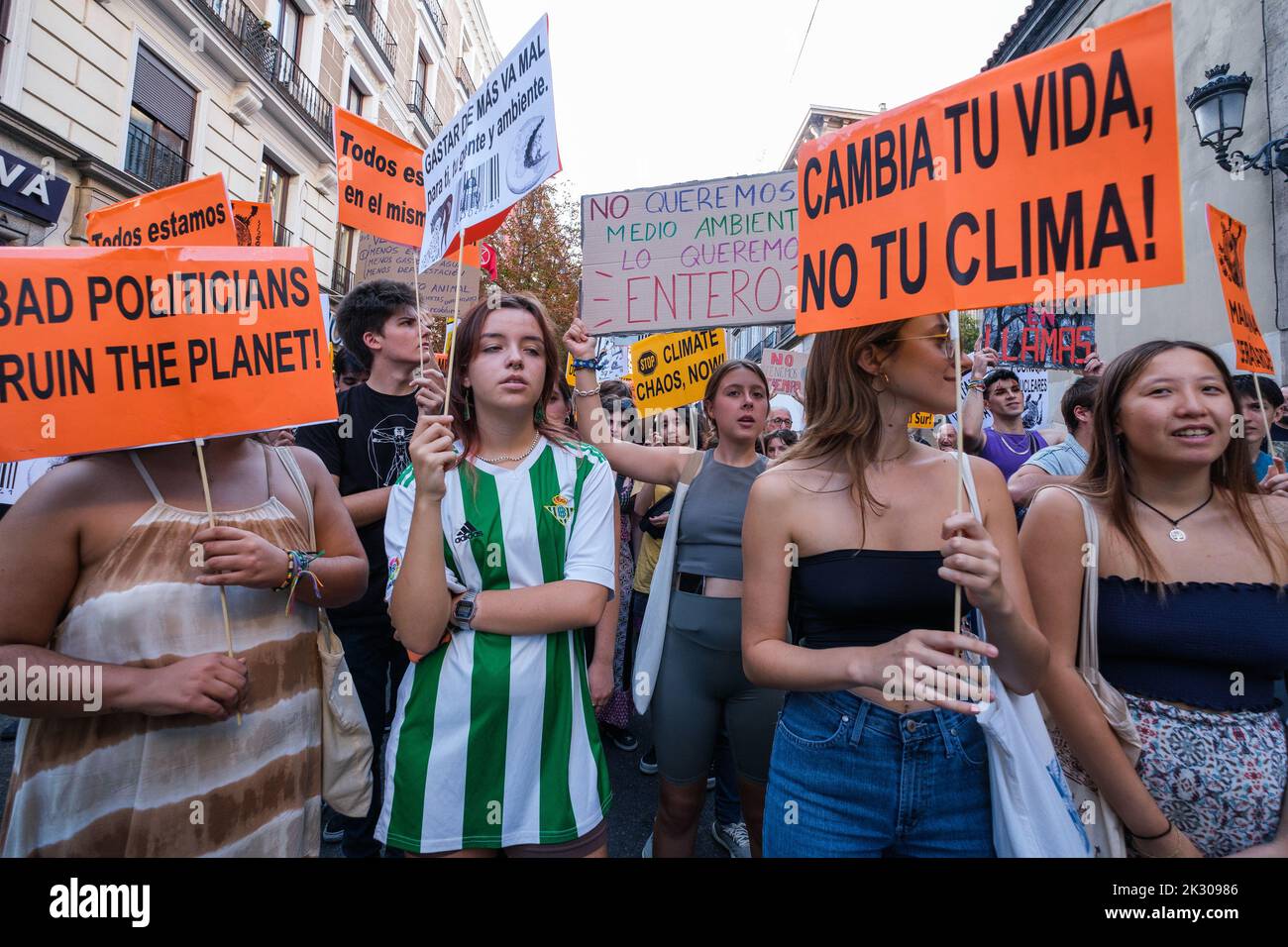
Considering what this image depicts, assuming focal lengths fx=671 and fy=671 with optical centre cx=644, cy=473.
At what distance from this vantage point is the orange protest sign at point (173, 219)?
2.15 meters

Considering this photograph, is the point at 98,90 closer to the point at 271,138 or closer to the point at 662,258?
the point at 271,138

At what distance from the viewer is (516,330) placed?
200 centimetres

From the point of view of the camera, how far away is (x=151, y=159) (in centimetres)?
1128

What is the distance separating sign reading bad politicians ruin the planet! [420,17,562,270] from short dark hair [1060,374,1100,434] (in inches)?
107

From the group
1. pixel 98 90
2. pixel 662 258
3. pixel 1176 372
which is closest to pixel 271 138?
pixel 98 90

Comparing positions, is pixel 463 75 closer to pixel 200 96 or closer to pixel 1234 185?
pixel 200 96

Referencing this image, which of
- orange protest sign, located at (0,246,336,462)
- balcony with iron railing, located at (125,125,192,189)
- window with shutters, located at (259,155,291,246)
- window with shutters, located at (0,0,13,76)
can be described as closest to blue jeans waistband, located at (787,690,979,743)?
orange protest sign, located at (0,246,336,462)

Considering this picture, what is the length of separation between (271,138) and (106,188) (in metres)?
5.71

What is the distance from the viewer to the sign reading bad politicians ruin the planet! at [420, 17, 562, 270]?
236 centimetres

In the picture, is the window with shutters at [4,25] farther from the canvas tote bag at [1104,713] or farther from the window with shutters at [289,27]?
the canvas tote bag at [1104,713]

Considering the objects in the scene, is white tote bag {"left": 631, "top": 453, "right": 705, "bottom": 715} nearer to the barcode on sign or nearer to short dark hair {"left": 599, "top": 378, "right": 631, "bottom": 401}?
the barcode on sign

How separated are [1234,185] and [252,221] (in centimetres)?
1115

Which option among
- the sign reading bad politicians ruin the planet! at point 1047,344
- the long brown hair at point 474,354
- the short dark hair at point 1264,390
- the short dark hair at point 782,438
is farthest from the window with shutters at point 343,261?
the short dark hair at point 1264,390

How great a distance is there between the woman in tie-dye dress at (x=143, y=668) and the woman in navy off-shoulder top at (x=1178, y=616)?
1954 millimetres
